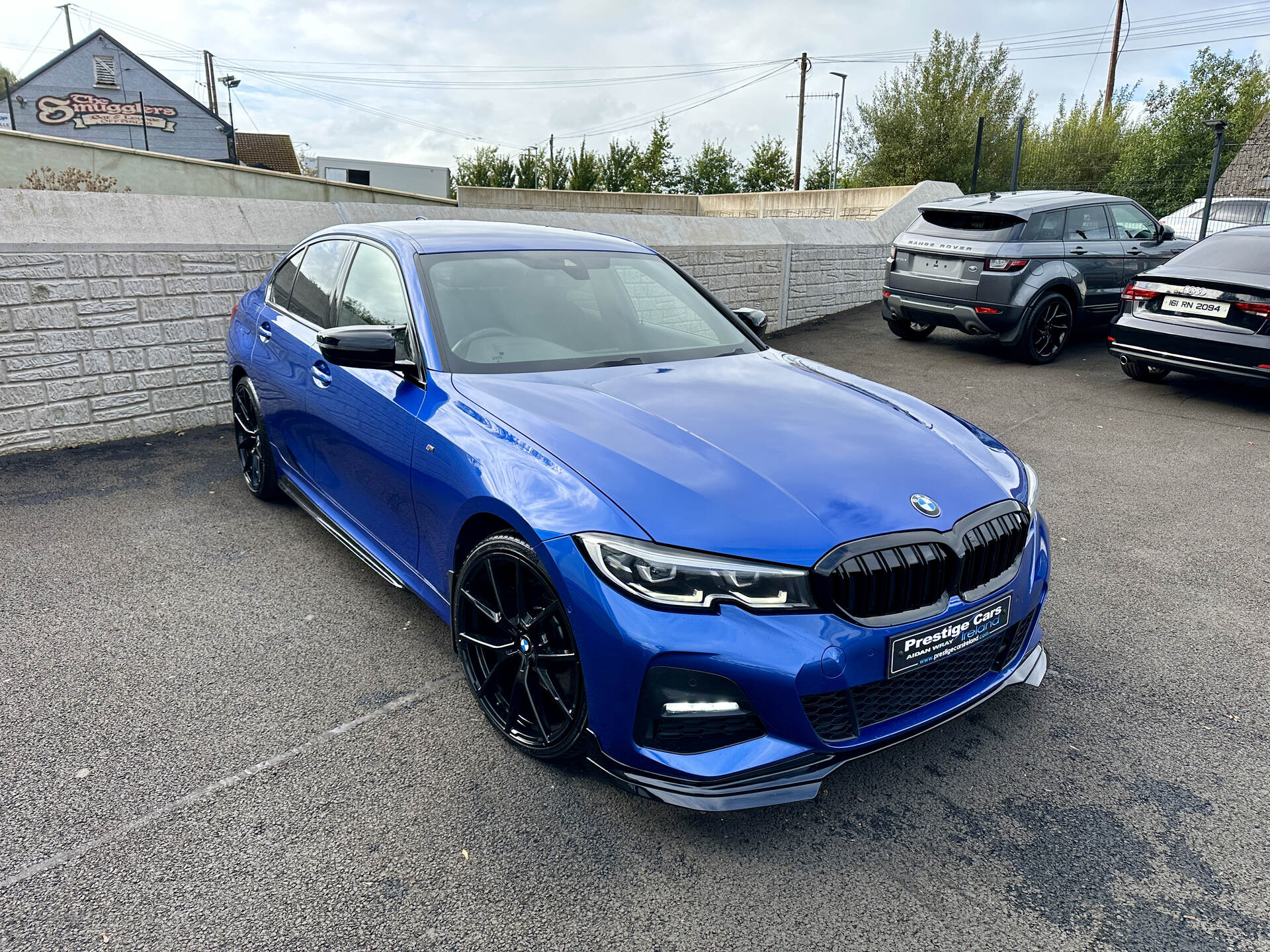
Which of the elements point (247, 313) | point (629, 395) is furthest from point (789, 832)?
point (247, 313)

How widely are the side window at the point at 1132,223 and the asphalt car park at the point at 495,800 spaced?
6.94 m

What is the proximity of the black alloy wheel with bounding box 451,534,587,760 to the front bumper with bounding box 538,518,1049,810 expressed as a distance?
127 mm

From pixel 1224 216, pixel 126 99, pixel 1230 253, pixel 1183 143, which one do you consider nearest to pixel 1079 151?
pixel 1183 143

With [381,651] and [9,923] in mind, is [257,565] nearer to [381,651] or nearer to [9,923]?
[381,651]

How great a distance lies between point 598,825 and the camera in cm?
249

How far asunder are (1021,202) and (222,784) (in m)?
9.73

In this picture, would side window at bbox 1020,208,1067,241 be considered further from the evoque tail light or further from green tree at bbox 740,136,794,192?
green tree at bbox 740,136,794,192

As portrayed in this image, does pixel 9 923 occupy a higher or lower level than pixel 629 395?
lower

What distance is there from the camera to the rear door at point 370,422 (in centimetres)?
320

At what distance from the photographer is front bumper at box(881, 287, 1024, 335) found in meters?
9.11

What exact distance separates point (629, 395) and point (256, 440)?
2.87m

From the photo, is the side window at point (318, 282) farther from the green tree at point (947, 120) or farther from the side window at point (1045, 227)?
the green tree at point (947, 120)

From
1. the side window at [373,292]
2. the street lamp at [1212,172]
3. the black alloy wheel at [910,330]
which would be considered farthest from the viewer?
A: the street lamp at [1212,172]

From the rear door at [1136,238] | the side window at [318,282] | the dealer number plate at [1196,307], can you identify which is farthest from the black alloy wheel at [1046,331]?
the side window at [318,282]
